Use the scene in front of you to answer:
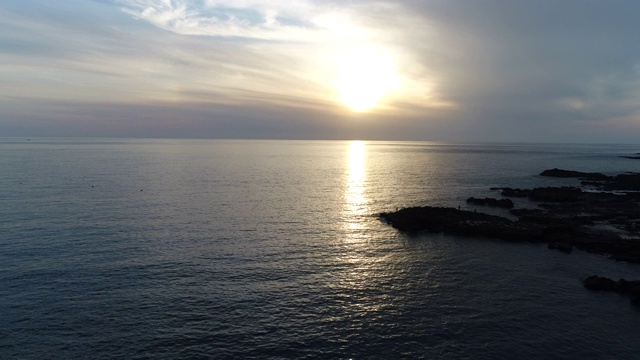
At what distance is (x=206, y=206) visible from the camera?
261 ft

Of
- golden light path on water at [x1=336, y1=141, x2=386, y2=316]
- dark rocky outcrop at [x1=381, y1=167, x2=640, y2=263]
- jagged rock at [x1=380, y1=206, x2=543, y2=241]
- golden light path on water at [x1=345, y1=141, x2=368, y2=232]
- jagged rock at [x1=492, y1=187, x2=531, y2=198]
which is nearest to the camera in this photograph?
golden light path on water at [x1=336, y1=141, x2=386, y2=316]

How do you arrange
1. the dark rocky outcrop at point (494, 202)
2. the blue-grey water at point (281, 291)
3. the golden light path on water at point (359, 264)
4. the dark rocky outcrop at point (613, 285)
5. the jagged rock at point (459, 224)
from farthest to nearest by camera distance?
1. the dark rocky outcrop at point (494, 202)
2. the jagged rock at point (459, 224)
3. the dark rocky outcrop at point (613, 285)
4. the golden light path on water at point (359, 264)
5. the blue-grey water at point (281, 291)

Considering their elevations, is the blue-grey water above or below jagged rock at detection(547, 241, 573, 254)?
below

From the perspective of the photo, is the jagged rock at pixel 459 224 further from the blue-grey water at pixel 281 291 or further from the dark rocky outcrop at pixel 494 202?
the dark rocky outcrop at pixel 494 202

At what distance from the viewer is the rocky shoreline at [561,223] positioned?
53.8m

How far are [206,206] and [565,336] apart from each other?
64815 millimetres

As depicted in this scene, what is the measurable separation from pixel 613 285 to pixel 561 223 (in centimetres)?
2905

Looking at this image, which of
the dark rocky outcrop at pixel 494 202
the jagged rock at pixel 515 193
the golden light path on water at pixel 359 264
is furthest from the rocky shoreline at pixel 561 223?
the golden light path on water at pixel 359 264

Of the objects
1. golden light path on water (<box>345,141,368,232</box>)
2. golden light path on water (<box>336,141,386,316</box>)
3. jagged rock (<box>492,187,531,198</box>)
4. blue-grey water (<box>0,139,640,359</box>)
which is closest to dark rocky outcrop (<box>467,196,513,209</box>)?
jagged rock (<box>492,187,531,198</box>)

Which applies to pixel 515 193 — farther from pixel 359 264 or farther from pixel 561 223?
pixel 359 264

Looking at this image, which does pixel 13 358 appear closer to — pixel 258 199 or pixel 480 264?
pixel 480 264

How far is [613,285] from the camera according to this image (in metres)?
40.8

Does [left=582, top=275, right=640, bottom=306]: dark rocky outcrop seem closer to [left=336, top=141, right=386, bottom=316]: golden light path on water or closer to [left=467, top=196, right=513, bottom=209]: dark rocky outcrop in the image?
[left=336, top=141, right=386, bottom=316]: golden light path on water

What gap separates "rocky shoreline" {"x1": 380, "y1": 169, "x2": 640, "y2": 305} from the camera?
53.8 metres
